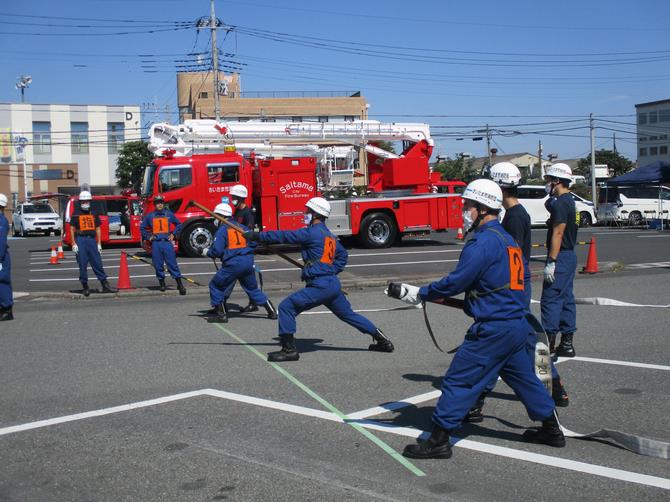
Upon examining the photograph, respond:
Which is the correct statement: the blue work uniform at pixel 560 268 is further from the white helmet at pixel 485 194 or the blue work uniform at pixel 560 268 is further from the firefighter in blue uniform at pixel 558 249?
the white helmet at pixel 485 194

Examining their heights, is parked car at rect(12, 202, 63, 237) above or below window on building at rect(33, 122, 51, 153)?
below

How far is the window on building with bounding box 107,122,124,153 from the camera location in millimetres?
66438

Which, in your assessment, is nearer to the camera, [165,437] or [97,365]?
Result: [165,437]

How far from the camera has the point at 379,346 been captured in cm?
855

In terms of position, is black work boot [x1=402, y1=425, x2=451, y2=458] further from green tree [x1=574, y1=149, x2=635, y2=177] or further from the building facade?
the building facade

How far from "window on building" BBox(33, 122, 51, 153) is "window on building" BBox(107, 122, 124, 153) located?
16.1ft

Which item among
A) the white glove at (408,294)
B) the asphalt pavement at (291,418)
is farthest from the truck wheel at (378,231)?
the white glove at (408,294)

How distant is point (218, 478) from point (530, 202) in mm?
27838

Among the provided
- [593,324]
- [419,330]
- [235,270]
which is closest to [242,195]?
[235,270]

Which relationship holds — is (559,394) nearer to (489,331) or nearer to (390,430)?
(390,430)

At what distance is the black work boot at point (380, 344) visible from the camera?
8468mm

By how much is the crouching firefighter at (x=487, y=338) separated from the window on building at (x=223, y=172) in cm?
1726

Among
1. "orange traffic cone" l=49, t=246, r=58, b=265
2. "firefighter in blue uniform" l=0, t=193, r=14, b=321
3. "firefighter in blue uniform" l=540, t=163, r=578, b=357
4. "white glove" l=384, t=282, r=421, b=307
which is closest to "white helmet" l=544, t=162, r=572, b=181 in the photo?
"firefighter in blue uniform" l=540, t=163, r=578, b=357

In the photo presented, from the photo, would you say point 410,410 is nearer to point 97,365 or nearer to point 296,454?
point 296,454
